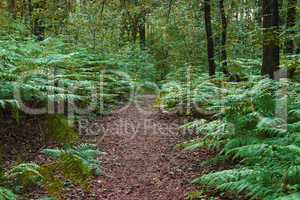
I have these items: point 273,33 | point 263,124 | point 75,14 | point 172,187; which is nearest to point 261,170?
point 263,124

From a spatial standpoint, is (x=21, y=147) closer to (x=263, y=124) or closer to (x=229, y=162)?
(x=229, y=162)

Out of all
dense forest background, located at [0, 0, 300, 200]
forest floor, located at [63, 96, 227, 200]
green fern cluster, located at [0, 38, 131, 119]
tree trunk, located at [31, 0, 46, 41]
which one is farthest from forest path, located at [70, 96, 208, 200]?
tree trunk, located at [31, 0, 46, 41]

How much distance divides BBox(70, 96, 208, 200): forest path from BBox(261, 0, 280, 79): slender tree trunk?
2.27m

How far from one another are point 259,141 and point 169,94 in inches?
250

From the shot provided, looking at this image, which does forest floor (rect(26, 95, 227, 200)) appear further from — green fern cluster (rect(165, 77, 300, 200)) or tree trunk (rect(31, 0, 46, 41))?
tree trunk (rect(31, 0, 46, 41))

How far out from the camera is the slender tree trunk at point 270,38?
7.51 meters

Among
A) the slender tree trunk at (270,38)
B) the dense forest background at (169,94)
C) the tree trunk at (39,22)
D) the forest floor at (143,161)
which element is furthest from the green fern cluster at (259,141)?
the tree trunk at (39,22)

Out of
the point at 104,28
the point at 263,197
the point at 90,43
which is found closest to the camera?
the point at 263,197

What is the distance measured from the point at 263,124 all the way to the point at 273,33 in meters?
2.34

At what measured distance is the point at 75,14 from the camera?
18750 mm

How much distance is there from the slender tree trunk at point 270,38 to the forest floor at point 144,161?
2.25 m

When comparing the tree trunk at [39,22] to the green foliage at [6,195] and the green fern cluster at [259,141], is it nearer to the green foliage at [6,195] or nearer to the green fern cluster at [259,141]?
the green fern cluster at [259,141]

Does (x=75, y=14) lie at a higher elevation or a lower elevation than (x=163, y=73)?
higher

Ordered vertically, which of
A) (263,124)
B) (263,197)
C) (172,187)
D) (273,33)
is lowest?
(172,187)
